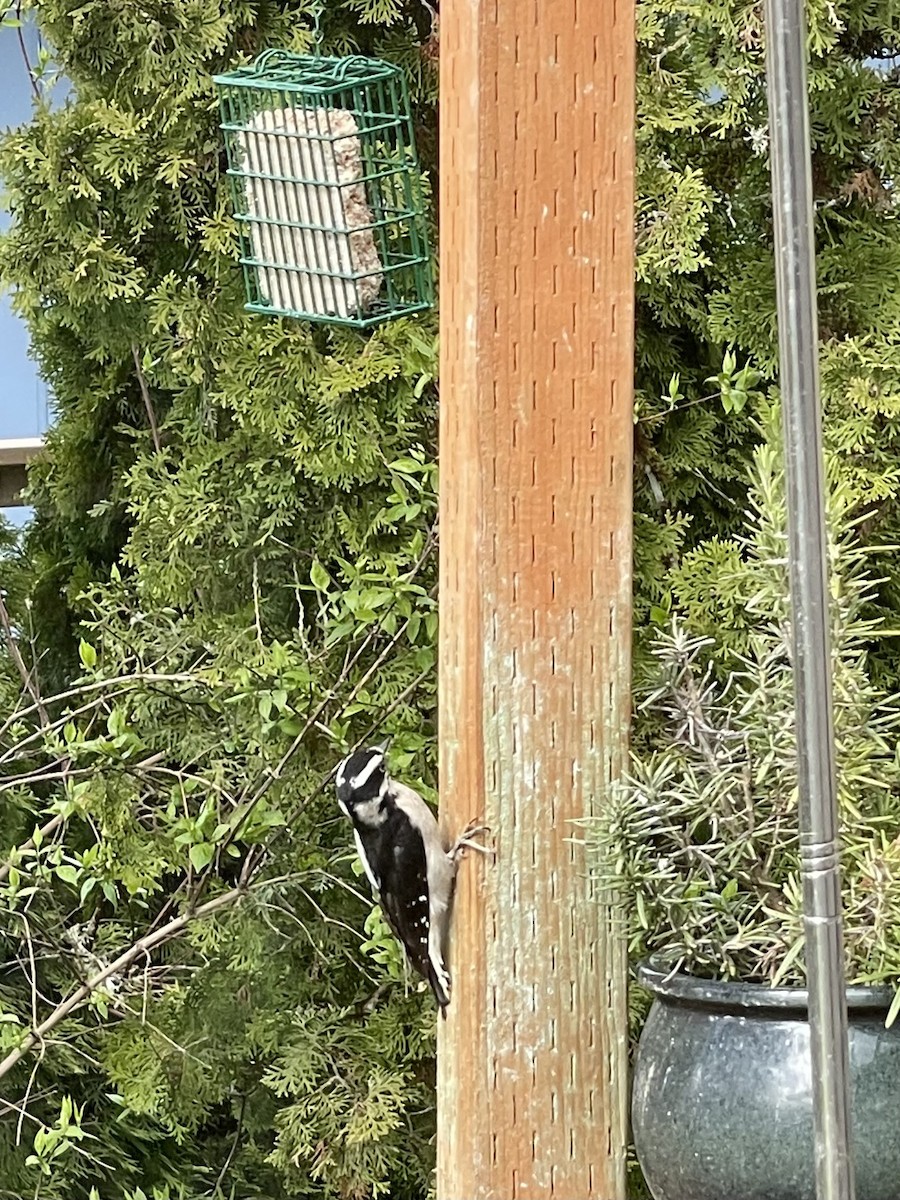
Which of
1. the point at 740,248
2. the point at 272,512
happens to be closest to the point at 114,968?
the point at 272,512

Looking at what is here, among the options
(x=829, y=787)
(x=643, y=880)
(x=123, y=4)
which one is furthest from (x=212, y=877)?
(x=829, y=787)

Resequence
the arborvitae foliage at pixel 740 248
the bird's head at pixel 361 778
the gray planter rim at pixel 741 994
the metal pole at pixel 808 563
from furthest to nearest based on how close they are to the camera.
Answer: the arborvitae foliage at pixel 740 248
the bird's head at pixel 361 778
the gray planter rim at pixel 741 994
the metal pole at pixel 808 563

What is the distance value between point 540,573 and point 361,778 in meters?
0.39

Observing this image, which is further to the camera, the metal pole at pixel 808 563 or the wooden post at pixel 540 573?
the wooden post at pixel 540 573

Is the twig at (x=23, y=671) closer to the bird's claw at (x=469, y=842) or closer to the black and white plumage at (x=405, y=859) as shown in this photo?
the black and white plumage at (x=405, y=859)

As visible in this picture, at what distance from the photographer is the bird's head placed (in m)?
1.28

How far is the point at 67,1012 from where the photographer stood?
189 cm

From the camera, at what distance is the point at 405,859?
1.17 m

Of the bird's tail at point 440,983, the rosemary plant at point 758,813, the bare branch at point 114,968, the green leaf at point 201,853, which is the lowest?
the bare branch at point 114,968

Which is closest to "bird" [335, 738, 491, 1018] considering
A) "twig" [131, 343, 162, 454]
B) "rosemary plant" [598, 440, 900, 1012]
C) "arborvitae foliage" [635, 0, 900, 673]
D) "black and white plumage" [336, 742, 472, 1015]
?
"black and white plumage" [336, 742, 472, 1015]

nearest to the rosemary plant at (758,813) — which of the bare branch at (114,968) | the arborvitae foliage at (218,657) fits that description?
the arborvitae foliage at (218,657)

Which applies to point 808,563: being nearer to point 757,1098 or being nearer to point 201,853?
point 757,1098

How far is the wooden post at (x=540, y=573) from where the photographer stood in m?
0.96

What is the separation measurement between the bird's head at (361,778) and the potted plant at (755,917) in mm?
362
